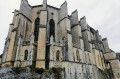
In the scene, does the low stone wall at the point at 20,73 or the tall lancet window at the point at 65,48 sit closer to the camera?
the low stone wall at the point at 20,73

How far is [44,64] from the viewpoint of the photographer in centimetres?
1727

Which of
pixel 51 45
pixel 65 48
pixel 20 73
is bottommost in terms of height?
pixel 20 73

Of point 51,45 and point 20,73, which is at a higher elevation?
point 51,45

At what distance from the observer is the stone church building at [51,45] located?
714 inches

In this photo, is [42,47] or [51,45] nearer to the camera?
[42,47]

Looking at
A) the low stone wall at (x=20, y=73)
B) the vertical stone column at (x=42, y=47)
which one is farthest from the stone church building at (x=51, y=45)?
the low stone wall at (x=20, y=73)

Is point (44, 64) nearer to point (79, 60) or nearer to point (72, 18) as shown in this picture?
point (79, 60)

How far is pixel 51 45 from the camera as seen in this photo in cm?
1900

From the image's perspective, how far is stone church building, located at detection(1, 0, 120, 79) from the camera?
18.1m

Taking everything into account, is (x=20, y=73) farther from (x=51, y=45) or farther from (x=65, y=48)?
(x=65, y=48)

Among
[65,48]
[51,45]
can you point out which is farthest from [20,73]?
[65,48]

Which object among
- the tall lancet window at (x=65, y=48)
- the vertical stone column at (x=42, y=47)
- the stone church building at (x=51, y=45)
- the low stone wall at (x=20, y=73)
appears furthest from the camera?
the tall lancet window at (x=65, y=48)

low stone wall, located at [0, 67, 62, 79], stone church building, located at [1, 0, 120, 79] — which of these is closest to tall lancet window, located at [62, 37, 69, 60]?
stone church building, located at [1, 0, 120, 79]

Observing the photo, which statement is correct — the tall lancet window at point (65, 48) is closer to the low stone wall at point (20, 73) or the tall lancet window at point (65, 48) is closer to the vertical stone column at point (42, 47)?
the vertical stone column at point (42, 47)
